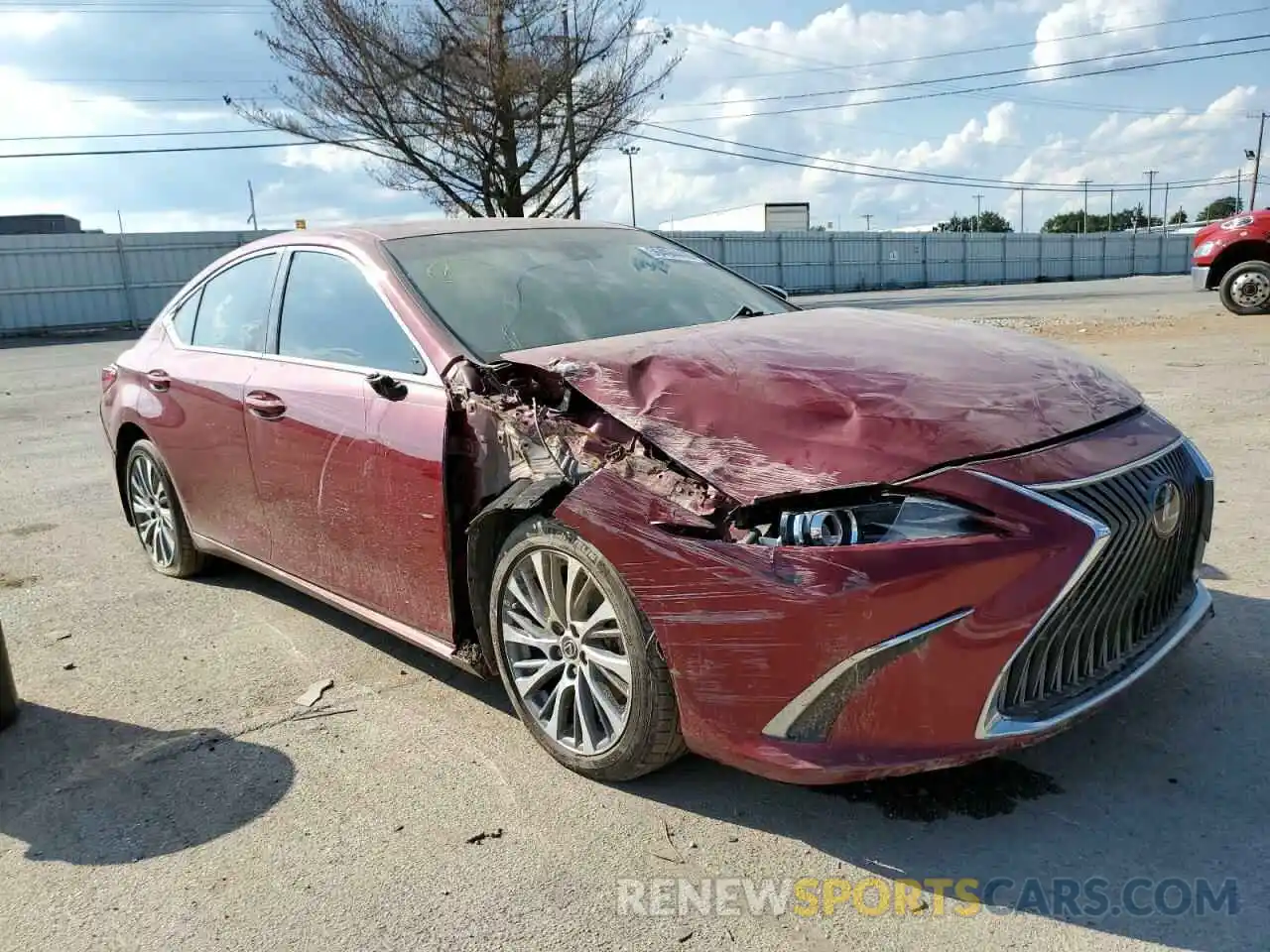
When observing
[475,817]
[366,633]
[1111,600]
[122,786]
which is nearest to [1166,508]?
[1111,600]

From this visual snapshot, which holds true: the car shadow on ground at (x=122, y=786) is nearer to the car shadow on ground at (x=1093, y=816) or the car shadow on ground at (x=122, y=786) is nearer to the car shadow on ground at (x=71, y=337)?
the car shadow on ground at (x=1093, y=816)

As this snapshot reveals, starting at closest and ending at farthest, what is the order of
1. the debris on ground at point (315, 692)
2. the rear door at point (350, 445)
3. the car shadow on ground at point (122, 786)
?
the car shadow on ground at point (122, 786), the rear door at point (350, 445), the debris on ground at point (315, 692)

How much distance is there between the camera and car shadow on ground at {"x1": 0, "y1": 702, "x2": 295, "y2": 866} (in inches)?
112

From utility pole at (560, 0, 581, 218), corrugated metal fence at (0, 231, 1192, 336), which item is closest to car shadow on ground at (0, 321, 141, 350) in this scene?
corrugated metal fence at (0, 231, 1192, 336)

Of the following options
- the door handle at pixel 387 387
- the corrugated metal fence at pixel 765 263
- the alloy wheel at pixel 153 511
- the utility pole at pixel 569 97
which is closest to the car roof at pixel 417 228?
the door handle at pixel 387 387

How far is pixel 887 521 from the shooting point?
242cm

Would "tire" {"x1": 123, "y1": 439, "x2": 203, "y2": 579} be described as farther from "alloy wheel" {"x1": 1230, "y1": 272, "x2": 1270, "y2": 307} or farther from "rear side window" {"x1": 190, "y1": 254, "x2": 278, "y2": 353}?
"alloy wheel" {"x1": 1230, "y1": 272, "x2": 1270, "y2": 307}

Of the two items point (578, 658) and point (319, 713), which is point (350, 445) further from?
point (578, 658)

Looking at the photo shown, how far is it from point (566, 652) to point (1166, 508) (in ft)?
5.55

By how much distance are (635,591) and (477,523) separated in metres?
0.64

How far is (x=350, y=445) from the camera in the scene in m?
3.50

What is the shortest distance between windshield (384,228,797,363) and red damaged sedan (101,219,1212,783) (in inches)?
0.6

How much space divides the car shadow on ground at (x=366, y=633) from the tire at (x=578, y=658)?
408 mm

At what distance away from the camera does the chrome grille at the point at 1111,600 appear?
2.47 metres
